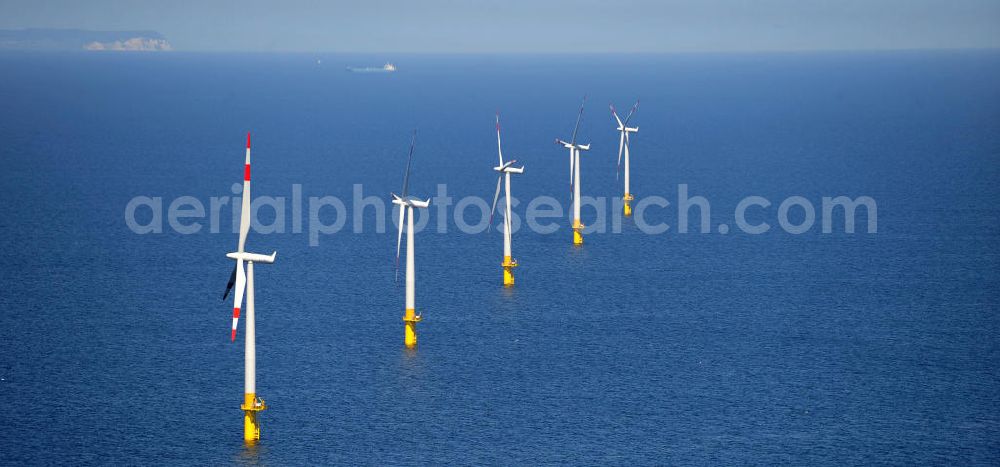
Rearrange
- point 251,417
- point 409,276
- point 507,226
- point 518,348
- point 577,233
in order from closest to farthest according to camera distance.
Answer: point 251,417
point 409,276
point 518,348
point 507,226
point 577,233

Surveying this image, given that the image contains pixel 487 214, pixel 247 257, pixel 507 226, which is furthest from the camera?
pixel 487 214

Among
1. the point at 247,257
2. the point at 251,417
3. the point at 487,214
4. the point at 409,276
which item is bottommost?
the point at 251,417

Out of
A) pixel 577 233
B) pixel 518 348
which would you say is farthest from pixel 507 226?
pixel 577 233

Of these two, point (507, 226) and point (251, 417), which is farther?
point (507, 226)

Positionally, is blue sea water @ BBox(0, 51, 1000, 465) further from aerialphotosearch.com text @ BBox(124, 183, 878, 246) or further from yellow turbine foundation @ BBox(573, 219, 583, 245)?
aerialphotosearch.com text @ BBox(124, 183, 878, 246)

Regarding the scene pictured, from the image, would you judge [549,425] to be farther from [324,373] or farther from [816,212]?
[816,212]

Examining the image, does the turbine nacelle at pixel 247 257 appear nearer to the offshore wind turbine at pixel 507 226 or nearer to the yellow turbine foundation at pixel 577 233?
the offshore wind turbine at pixel 507 226

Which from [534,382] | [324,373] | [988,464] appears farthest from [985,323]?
[324,373]

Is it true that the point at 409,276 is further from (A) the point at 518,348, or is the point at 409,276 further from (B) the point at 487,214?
(B) the point at 487,214

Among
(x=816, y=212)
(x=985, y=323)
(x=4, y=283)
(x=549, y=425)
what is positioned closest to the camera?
(x=549, y=425)
